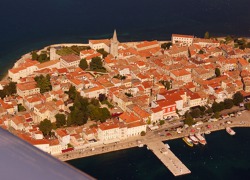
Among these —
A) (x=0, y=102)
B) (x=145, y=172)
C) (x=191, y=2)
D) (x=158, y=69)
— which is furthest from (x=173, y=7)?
(x=145, y=172)

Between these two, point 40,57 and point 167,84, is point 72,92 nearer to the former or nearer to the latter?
point 167,84

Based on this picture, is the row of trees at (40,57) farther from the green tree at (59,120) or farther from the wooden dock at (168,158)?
the wooden dock at (168,158)

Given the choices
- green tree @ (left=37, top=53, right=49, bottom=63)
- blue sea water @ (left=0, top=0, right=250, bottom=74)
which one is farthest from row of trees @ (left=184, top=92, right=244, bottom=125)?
blue sea water @ (left=0, top=0, right=250, bottom=74)

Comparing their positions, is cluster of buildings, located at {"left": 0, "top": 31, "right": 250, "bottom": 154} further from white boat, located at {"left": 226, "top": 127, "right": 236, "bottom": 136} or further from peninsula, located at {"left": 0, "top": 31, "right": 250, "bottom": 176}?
white boat, located at {"left": 226, "top": 127, "right": 236, "bottom": 136}

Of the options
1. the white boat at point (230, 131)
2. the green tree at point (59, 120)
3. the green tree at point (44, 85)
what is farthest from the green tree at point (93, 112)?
the white boat at point (230, 131)

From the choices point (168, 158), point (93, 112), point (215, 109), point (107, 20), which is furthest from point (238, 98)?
point (107, 20)

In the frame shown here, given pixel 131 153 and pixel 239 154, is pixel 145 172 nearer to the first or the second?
pixel 131 153
